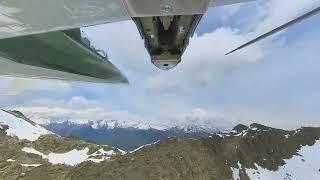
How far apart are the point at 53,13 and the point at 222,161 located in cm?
13433

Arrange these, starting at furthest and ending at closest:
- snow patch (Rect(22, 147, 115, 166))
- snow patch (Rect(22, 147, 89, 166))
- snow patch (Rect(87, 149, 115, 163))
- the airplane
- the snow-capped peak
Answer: the snow-capped peak → snow patch (Rect(87, 149, 115, 163)) → snow patch (Rect(22, 147, 115, 166)) → snow patch (Rect(22, 147, 89, 166)) → the airplane

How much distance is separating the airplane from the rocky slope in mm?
94785

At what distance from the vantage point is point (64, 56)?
9781mm

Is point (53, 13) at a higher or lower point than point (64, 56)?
lower

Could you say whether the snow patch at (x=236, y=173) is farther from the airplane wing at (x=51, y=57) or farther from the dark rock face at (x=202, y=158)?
the airplane wing at (x=51, y=57)

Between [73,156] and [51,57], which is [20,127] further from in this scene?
[51,57]

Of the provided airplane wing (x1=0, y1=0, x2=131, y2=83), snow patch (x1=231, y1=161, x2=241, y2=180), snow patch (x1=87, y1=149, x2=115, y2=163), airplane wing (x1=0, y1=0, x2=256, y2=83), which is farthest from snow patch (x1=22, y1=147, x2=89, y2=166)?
airplane wing (x1=0, y1=0, x2=256, y2=83)

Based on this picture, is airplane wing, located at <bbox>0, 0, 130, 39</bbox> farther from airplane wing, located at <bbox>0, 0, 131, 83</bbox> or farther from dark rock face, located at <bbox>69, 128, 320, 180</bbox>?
dark rock face, located at <bbox>69, 128, 320, 180</bbox>

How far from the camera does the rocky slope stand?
105125mm

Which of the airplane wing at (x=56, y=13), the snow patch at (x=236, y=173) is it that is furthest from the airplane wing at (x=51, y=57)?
the snow patch at (x=236, y=173)

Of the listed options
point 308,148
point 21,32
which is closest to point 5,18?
point 21,32

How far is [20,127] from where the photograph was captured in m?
167

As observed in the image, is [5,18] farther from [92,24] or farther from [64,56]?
[64,56]

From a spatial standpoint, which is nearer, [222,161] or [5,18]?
[5,18]
